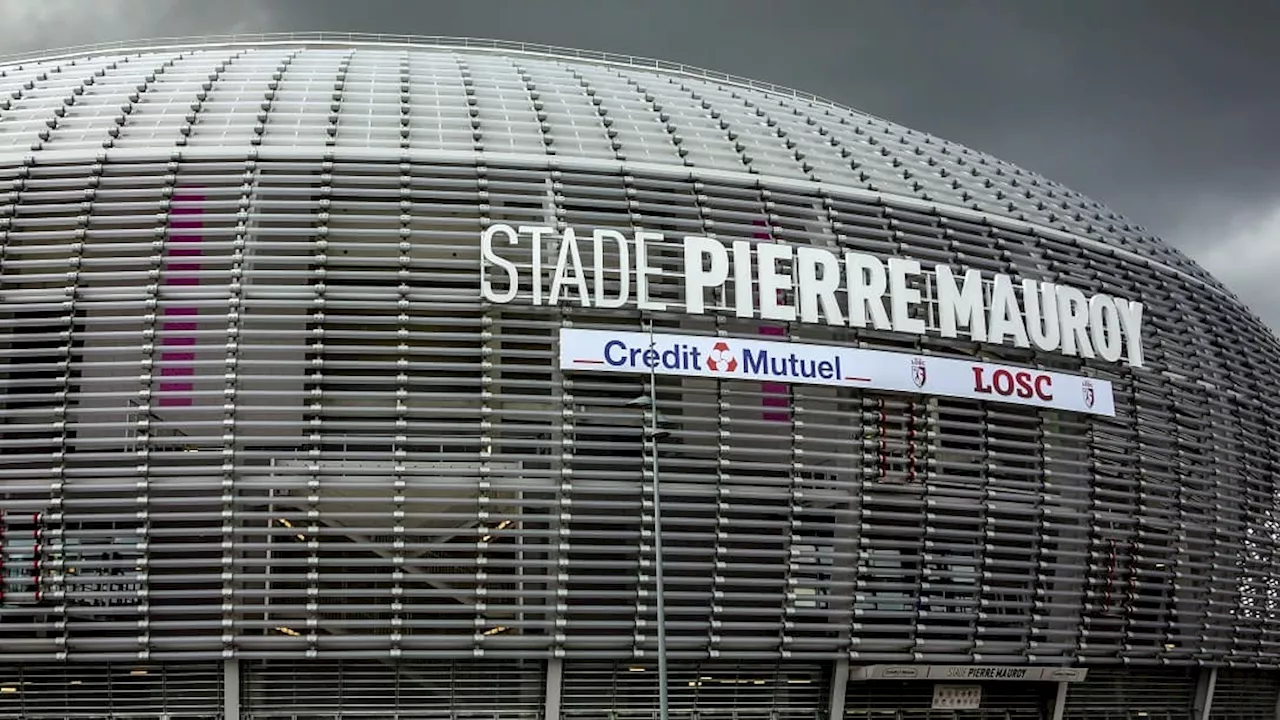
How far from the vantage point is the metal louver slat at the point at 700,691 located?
36.7 meters

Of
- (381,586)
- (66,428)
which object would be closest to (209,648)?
(381,586)

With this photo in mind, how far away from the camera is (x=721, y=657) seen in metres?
36.8

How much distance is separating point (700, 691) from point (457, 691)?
6.61 m

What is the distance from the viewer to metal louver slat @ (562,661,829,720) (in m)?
36.7

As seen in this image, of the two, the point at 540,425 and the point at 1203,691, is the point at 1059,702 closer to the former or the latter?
the point at 1203,691

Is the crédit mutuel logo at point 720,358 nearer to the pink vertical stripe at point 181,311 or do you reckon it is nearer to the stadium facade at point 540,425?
the stadium facade at point 540,425

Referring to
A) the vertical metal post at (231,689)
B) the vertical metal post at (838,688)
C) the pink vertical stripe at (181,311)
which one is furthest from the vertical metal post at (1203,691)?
the pink vertical stripe at (181,311)

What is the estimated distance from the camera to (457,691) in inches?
1415

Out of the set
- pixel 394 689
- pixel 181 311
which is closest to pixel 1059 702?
pixel 394 689

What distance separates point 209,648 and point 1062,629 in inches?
951

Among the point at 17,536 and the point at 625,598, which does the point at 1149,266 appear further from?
the point at 17,536

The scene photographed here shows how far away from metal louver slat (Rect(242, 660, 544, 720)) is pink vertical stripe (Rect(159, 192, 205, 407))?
24.2 ft

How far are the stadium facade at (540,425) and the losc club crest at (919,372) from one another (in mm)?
94

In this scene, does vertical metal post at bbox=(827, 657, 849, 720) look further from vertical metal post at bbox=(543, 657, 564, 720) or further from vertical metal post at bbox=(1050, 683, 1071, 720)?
vertical metal post at bbox=(543, 657, 564, 720)
